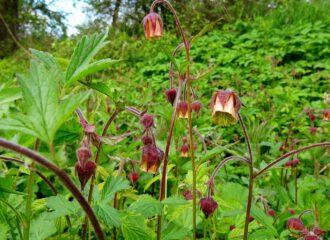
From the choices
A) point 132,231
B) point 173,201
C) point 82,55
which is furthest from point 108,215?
point 82,55

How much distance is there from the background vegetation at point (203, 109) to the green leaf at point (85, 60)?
0.06m

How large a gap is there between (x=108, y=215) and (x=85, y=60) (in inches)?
10.6

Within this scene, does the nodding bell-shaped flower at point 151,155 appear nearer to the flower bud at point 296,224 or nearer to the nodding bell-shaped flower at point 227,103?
A: the nodding bell-shaped flower at point 227,103

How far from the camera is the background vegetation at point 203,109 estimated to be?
83 cm

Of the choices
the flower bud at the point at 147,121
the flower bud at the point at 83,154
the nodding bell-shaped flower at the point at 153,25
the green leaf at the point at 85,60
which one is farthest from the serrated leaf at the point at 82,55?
the nodding bell-shaped flower at the point at 153,25

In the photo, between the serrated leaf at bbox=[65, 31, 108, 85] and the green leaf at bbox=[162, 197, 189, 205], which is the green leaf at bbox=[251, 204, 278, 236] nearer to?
the green leaf at bbox=[162, 197, 189, 205]

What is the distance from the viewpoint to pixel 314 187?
4.54 ft

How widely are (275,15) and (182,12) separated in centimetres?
235

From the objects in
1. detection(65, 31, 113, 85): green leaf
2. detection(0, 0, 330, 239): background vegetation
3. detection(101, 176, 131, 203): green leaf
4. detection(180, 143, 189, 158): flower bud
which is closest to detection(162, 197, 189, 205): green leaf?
detection(0, 0, 330, 239): background vegetation

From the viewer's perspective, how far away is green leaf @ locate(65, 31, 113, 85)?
56 centimetres

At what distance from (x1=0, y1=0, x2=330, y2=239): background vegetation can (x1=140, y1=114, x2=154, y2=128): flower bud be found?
0.10 feet

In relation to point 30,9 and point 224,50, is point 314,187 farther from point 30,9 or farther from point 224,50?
point 30,9

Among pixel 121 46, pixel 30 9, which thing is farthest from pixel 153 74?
pixel 30 9

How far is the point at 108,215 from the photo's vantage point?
68cm
